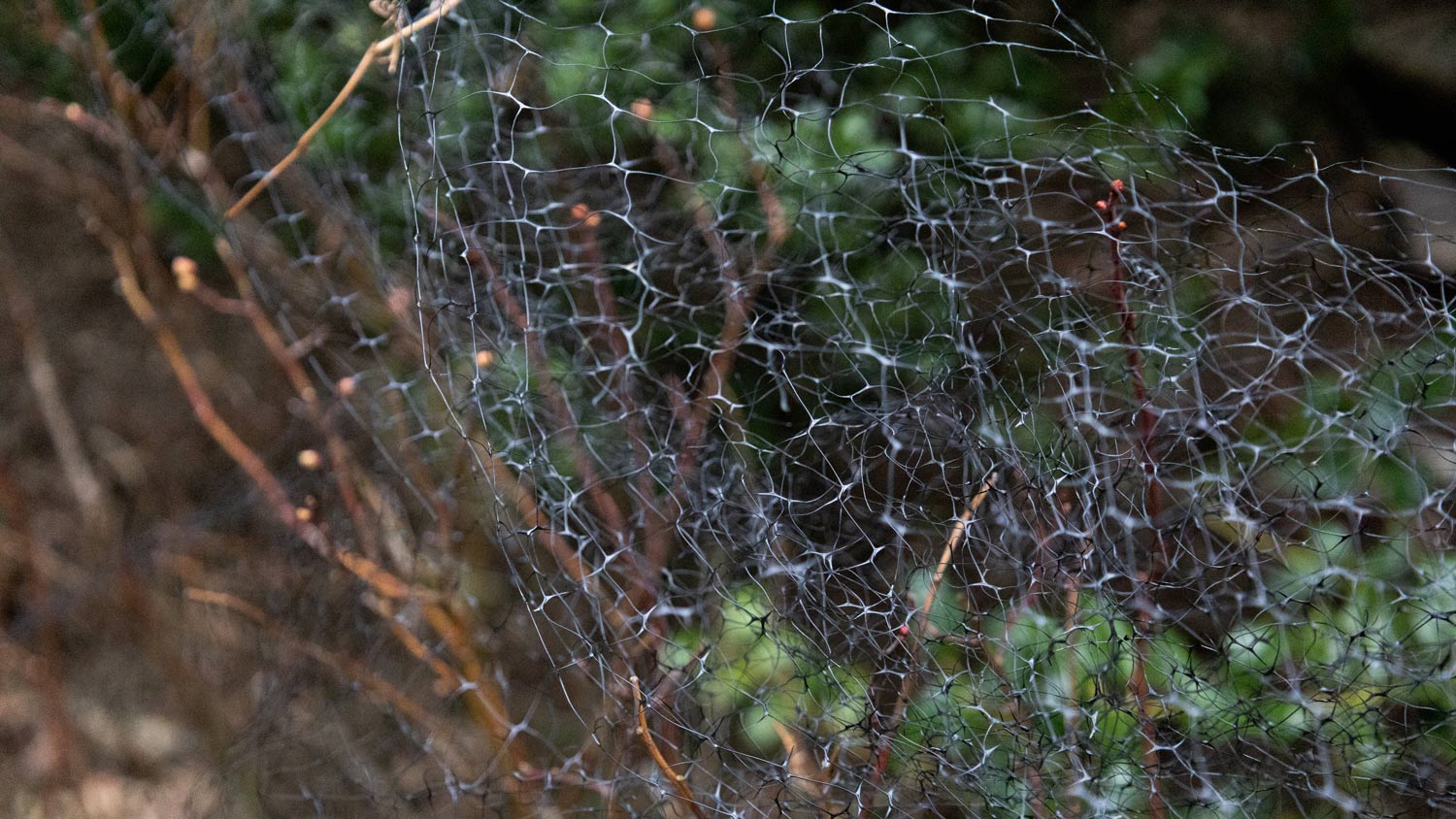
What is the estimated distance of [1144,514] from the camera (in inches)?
21.8

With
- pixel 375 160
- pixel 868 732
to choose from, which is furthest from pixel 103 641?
pixel 868 732

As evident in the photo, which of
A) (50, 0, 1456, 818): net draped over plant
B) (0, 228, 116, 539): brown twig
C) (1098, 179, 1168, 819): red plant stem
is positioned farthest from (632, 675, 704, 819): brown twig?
(0, 228, 116, 539): brown twig

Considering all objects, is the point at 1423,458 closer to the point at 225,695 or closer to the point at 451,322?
the point at 451,322

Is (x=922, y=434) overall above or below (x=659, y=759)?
above

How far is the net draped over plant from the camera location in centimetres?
55

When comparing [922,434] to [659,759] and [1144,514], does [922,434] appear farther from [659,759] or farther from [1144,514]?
[659,759]

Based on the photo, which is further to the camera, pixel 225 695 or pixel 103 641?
pixel 103 641

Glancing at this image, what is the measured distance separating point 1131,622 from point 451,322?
0.44m

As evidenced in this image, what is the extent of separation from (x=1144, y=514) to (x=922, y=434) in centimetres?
12

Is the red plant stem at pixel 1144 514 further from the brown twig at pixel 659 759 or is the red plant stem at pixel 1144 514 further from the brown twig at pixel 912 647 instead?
the brown twig at pixel 659 759

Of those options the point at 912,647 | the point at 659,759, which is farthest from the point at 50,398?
the point at 912,647

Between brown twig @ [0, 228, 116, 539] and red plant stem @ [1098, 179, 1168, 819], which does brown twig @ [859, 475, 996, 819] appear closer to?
red plant stem @ [1098, 179, 1168, 819]

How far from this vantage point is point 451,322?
68cm

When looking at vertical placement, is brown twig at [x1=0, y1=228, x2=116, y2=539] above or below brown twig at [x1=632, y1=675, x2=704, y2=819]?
below
